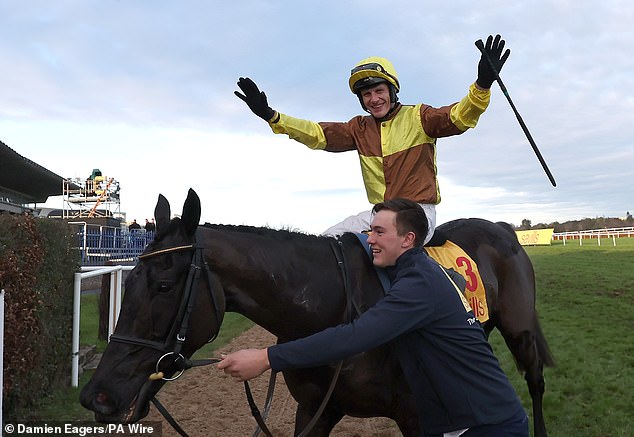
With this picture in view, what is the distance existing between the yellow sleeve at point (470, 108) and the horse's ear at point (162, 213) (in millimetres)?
1729

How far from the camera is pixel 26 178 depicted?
66.6 feet

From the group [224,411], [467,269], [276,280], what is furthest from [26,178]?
[276,280]

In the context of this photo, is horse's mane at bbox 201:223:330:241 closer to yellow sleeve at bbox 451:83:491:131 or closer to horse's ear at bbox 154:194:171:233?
horse's ear at bbox 154:194:171:233

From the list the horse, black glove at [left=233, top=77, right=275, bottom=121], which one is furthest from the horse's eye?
black glove at [left=233, top=77, right=275, bottom=121]

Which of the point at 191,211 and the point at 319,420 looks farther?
the point at 319,420

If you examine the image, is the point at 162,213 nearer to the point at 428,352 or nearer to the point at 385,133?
the point at 428,352

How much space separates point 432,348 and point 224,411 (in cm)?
421

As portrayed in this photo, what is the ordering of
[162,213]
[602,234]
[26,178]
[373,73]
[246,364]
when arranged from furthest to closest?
1. [602,234]
2. [26,178]
3. [373,73]
4. [162,213]
5. [246,364]

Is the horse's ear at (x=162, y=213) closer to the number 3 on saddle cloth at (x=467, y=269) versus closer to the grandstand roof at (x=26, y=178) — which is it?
the number 3 on saddle cloth at (x=467, y=269)

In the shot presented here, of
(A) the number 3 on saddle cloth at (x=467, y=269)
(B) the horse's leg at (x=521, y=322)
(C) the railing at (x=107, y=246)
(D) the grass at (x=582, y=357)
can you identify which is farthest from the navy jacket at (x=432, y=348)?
(C) the railing at (x=107, y=246)

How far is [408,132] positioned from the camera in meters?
3.34

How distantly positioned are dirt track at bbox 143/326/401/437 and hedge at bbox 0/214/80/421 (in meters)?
1.14

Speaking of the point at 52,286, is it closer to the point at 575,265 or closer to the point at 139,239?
the point at 139,239

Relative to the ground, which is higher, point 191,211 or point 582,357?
point 191,211
